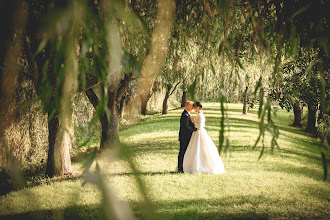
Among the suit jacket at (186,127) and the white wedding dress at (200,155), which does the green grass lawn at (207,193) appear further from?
the suit jacket at (186,127)

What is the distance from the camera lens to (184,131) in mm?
6422

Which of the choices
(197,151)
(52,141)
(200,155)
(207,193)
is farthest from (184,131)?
(52,141)

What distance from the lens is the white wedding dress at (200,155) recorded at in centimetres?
643

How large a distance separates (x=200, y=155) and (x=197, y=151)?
0.17 meters

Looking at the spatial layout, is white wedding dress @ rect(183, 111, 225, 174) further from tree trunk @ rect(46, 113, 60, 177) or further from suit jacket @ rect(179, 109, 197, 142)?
tree trunk @ rect(46, 113, 60, 177)

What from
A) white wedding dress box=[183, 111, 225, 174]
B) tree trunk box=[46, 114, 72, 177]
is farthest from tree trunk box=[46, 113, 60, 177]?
white wedding dress box=[183, 111, 225, 174]

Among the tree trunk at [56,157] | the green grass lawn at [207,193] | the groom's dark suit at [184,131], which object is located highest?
the groom's dark suit at [184,131]

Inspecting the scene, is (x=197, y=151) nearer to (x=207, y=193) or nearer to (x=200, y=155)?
(x=200, y=155)

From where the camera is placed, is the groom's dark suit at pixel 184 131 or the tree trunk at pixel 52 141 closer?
the tree trunk at pixel 52 141

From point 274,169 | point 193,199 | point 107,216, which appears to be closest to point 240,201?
point 193,199

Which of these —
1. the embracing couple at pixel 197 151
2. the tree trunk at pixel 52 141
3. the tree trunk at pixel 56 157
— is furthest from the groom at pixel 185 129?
the tree trunk at pixel 52 141

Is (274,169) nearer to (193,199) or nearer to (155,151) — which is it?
(193,199)

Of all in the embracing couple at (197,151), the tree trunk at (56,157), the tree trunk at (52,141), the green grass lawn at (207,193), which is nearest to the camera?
the green grass lawn at (207,193)

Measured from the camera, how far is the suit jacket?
6248mm
